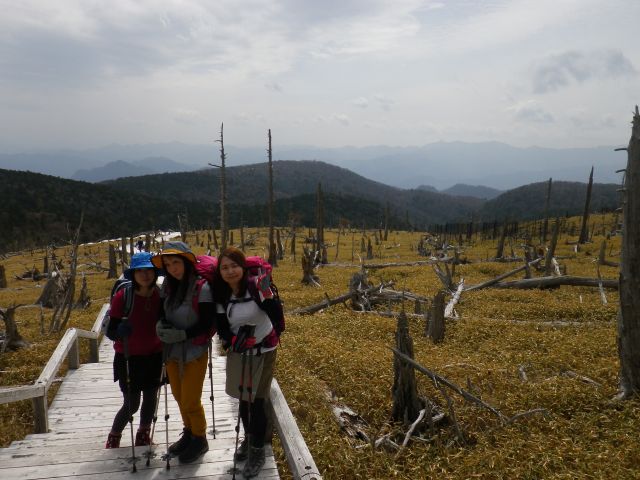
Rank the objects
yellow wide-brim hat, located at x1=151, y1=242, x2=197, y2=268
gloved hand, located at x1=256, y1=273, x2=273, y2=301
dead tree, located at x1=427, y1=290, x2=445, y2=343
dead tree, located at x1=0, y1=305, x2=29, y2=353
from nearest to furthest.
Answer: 1. gloved hand, located at x1=256, y1=273, x2=273, y2=301
2. yellow wide-brim hat, located at x1=151, y1=242, x2=197, y2=268
3. dead tree, located at x1=0, y1=305, x2=29, y2=353
4. dead tree, located at x1=427, y1=290, x2=445, y2=343

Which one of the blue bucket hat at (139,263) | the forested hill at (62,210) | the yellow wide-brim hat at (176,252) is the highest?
the yellow wide-brim hat at (176,252)

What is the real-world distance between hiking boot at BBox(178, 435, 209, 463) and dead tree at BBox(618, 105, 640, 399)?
7.18 meters

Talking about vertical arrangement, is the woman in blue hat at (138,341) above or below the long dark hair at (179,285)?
below

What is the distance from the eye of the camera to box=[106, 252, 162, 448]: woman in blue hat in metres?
5.23

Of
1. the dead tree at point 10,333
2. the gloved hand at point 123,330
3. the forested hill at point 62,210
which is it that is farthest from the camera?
the forested hill at point 62,210

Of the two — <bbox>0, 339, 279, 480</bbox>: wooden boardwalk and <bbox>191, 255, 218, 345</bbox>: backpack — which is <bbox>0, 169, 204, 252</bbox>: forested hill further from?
<bbox>191, 255, 218, 345</bbox>: backpack

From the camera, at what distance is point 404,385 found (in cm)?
772

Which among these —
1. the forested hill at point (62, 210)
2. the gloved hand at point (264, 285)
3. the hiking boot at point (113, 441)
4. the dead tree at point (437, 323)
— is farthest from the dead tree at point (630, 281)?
the forested hill at point (62, 210)

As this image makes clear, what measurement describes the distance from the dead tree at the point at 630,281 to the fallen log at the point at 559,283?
36.9 feet

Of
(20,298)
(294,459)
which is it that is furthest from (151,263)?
(20,298)

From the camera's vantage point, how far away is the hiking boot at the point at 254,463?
15.8 ft

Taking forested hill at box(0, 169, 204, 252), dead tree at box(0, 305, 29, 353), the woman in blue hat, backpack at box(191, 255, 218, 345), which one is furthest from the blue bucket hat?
forested hill at box(0, 169, 204, 252)

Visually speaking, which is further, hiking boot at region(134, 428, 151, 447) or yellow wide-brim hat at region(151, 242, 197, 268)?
hiking boot at region(134, 428, 151, 447)

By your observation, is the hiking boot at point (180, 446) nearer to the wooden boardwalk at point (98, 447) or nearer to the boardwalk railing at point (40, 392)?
the wooden boardwalk at point (98, 447)
